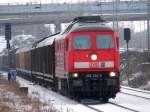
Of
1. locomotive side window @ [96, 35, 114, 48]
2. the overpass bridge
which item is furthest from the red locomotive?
the overpass bridge

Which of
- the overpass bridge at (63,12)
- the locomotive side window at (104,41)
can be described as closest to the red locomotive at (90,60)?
the locomotive side window at (104,41)

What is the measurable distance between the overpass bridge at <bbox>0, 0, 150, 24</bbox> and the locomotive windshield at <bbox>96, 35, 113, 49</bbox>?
217 feet

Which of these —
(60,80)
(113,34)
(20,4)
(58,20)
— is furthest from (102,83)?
(20,4)

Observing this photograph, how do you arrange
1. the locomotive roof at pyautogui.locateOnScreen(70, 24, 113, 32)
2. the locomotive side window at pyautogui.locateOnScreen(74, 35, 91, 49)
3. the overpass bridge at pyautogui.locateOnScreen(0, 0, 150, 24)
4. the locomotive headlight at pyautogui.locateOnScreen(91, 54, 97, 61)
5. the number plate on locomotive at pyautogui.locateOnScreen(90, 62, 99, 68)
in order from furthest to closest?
the overpass bridge at pyautogui.locateOnScreen(0, 0, 150, 24) < the locomotive roof at pyautogui.locateOnScreen(70, 24, 113, 32) < the locomotive side window at pyautogui.locateOnScreen(74, 35, 91, 49) < the locomotive headlight at pyautogui.locateOnScreen(91, 54, 97, 61) < the number plate on locomotive at pyautogui.locateOnScreen(90, 62, 99, 68)

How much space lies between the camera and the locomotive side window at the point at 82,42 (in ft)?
80.7

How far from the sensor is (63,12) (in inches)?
3976

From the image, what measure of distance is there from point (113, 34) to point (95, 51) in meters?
1.09

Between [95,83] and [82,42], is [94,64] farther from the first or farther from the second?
[82,42]

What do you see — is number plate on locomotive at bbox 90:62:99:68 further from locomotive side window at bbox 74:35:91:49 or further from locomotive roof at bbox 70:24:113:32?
locomotive roof at bbox 70:24:113:32

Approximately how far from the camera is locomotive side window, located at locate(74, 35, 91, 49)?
80.7 feet

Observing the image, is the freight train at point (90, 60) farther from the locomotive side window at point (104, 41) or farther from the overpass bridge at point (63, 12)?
the overpass bridge at point (63, 12)

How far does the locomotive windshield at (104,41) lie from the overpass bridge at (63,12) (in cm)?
6614

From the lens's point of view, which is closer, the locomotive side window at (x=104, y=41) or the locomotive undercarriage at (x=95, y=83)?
the locomotive undercarriage at (x=95, y=83)

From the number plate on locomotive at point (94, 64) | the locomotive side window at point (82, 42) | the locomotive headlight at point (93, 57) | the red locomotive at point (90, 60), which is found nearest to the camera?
the red locomotive at point (90, 60)
